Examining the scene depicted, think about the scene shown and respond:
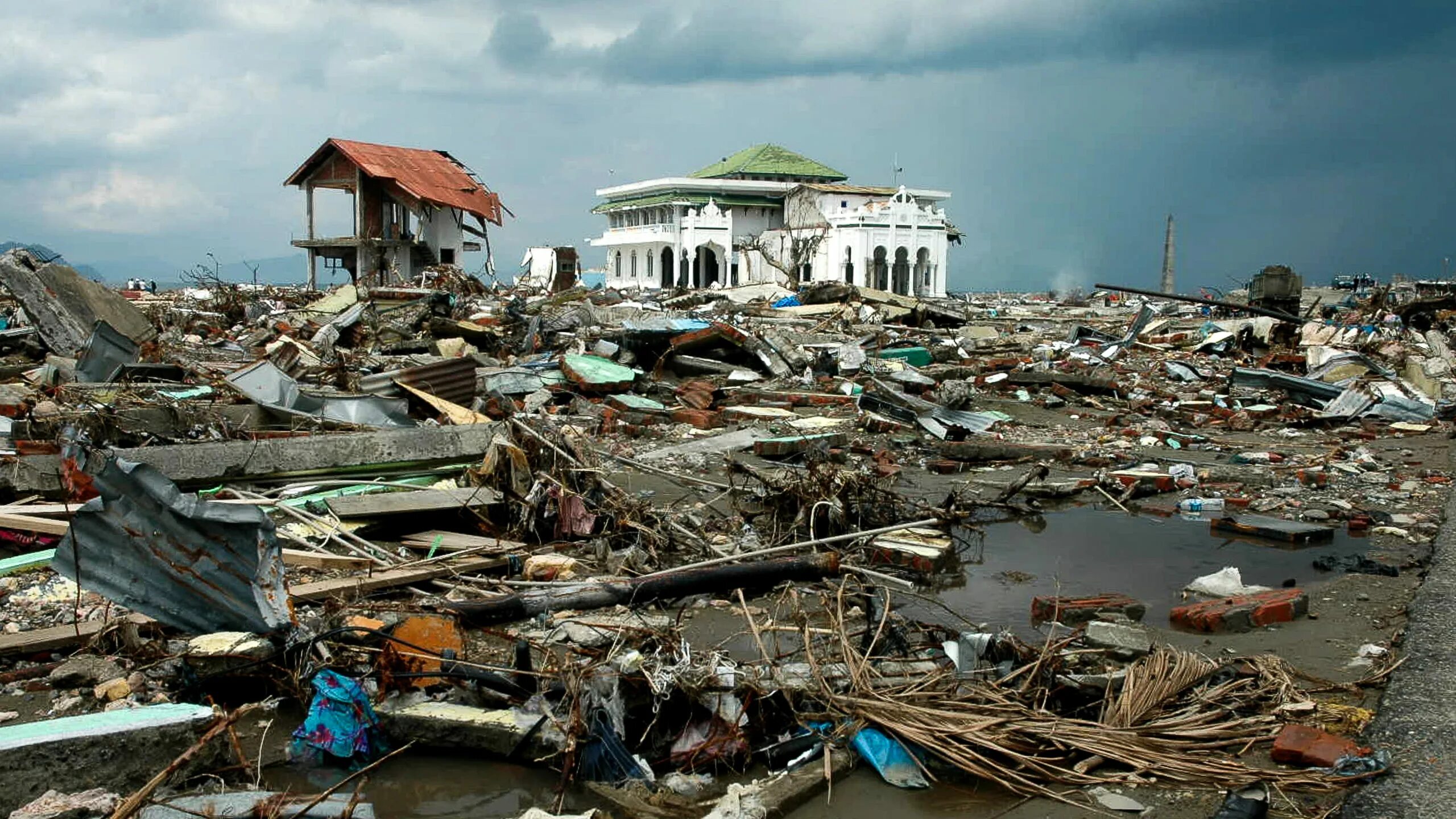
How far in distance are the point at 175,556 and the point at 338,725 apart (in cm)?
115

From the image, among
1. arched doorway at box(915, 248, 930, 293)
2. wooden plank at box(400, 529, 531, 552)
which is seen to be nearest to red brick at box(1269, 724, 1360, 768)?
wooden plank at box(400, 529, 531, 552)

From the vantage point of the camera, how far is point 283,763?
352cm

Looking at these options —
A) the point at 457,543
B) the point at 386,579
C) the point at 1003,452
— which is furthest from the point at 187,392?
the point at 1003,452

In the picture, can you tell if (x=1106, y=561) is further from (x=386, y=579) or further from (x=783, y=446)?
(x=386, y=579)

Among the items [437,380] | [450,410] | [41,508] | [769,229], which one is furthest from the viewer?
[769,229]

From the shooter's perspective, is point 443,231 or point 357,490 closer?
point 357,490

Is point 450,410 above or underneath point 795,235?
underneath

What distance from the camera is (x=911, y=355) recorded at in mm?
15781

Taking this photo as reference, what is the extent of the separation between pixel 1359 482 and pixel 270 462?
833 cm

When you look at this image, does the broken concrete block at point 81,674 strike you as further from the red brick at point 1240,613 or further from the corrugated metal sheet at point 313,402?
the red brick at point 1240,613

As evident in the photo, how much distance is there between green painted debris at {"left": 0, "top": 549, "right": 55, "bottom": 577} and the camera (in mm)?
5113

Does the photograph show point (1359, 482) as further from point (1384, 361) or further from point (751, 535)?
point (1384, 361)

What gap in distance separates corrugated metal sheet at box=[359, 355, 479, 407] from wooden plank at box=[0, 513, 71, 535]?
13.6 feet

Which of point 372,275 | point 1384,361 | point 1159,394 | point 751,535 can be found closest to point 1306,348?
point 1384,361
